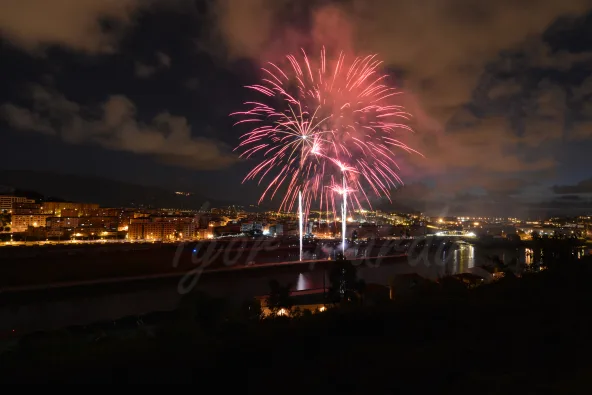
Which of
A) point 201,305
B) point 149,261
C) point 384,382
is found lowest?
point 149,261

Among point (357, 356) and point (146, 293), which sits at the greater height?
point (357, 356)

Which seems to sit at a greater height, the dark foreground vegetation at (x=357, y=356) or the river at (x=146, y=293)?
the dark foreground vegetation at (x=357, y=356)

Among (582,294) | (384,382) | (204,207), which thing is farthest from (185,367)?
(204,207)

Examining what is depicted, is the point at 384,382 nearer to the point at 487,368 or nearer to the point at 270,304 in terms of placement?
the point at 487,368

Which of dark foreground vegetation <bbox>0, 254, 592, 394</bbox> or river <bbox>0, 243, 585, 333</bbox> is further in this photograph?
river <bbox>0, 243, 585, 333</bbox>

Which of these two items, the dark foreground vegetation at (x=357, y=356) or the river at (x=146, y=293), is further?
the river at (x=146, y=293)

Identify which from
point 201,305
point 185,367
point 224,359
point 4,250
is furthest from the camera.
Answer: point 4,250

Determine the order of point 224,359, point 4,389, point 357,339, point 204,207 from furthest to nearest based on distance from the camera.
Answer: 1. point 204,207
2. point 357,339
3. point 224,359
4. point 4,389

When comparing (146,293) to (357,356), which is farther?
(146,293)
